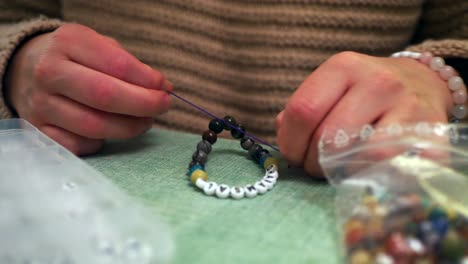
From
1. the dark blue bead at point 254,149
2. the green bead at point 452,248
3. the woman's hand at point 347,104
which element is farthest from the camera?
the dark blue bead at point 254,149

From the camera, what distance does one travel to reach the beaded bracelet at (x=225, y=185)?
0.40 meters

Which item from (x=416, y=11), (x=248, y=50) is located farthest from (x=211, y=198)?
A: (x=416, y=11)

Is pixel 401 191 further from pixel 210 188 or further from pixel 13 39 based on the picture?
pixel 13 39

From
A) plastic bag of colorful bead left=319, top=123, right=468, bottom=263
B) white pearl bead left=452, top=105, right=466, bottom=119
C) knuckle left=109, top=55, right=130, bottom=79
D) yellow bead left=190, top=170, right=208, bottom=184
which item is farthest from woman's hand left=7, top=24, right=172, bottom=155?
white pearl bead left=452, top=105, right=466, bottom=119

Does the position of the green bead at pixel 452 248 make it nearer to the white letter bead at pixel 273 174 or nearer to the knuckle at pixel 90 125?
the white letter bead at pixel 273 174

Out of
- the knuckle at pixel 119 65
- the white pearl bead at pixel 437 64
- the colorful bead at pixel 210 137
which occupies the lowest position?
the colorful bead at pixel 210 137

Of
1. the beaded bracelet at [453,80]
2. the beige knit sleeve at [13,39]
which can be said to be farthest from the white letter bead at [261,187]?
the beige knit sleeve at [13,39]

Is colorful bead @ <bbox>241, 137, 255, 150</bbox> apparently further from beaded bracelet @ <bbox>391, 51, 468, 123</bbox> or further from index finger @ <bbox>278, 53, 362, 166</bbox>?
beaded bracelet @ <bbox>391, 51, 468, 123</bbox>

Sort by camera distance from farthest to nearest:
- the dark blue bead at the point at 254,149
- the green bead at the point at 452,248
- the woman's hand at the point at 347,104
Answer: the dark blue bead at the point at 254,149
the woman's hand at the point at 347,104
the green bead at the point at 452,248

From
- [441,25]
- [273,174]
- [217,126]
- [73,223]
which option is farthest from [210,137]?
[441,25]

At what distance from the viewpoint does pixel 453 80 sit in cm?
48

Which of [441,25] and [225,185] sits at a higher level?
[441,25]

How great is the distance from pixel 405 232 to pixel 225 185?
0.17 m

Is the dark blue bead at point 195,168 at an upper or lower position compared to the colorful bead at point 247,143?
upper
